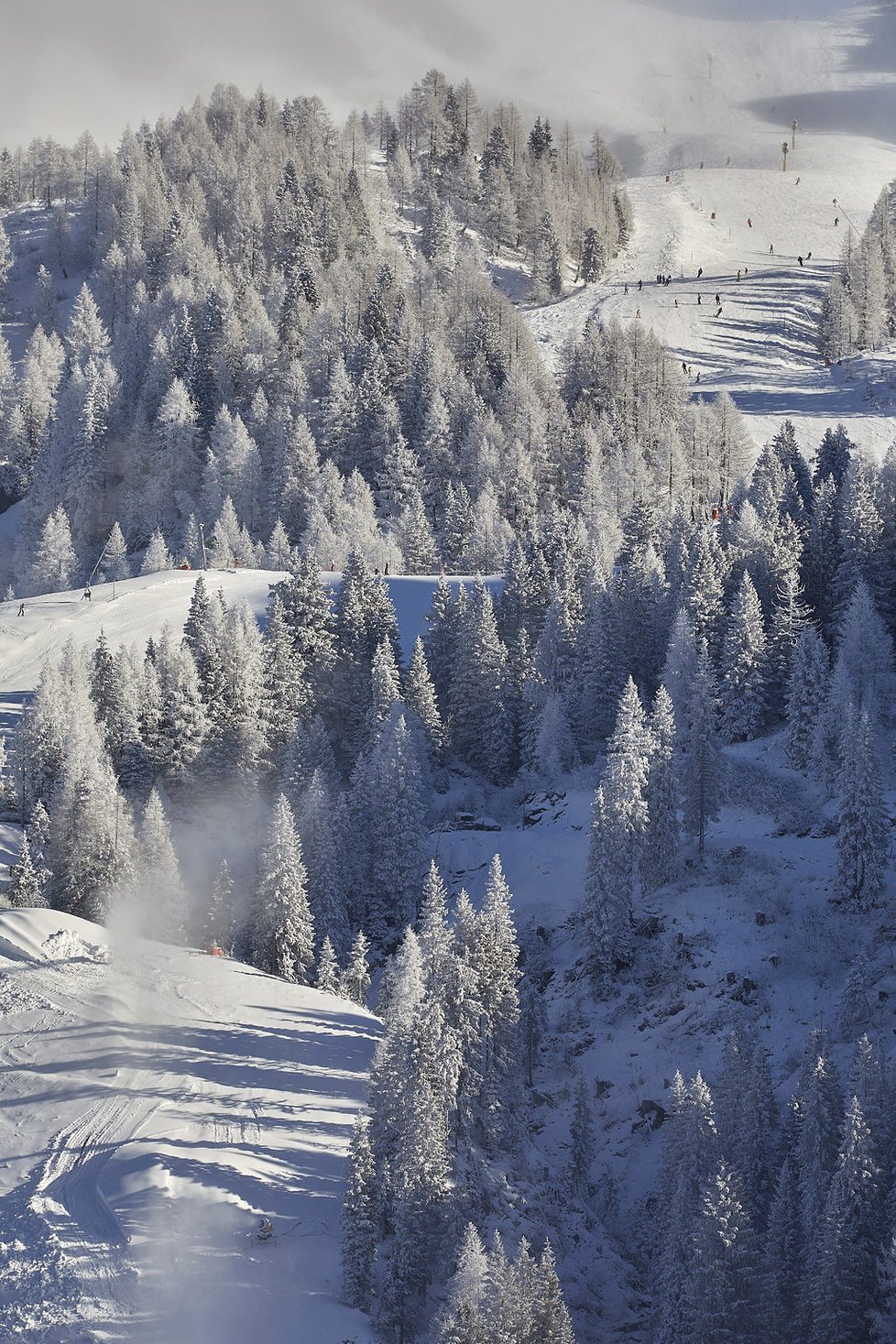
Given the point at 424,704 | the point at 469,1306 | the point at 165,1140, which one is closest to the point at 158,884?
the point at 165,1140

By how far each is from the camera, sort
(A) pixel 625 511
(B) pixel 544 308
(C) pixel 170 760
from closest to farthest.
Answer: (C) pixel 170 760
(A) pixel 625 511
(B) pixel 544 308

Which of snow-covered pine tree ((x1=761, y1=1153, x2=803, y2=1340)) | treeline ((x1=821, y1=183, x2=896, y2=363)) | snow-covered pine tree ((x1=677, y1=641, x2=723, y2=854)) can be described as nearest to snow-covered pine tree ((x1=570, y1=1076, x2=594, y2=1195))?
snow-covered pine tree ((x1=761, y1=1153, x2=803, y2=1340))

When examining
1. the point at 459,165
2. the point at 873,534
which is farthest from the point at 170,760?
the point at 459,165

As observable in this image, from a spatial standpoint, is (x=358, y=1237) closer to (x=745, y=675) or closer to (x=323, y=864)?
(x=323, y=864)

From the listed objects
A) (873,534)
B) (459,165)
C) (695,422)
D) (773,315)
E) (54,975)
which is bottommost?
(54,975)

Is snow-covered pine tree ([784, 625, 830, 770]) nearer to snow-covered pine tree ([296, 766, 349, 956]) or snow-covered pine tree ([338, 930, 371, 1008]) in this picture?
snow-covered pine tree ([296, 766, 349, 956])

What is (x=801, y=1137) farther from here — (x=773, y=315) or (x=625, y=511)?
(x=773, y=315)
